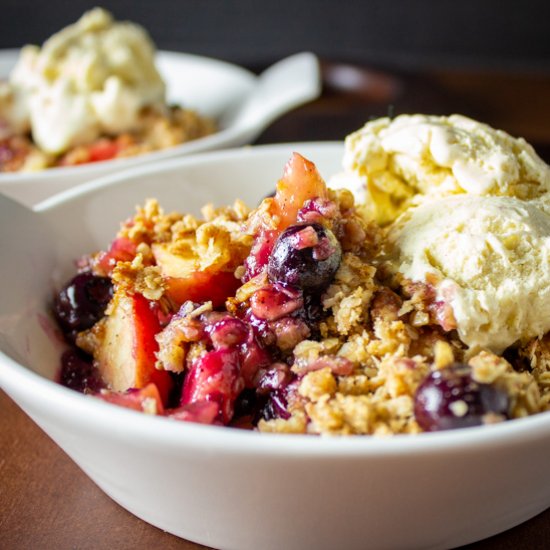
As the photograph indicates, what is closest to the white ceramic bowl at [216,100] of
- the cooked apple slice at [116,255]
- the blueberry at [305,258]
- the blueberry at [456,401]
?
the cooked apple slice at [116,255]

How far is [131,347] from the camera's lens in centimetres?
130

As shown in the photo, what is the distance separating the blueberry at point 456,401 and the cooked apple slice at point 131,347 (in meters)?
0.43

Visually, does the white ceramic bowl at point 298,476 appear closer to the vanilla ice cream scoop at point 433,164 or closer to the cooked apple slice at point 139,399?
the cooked apple slice at point 139,399

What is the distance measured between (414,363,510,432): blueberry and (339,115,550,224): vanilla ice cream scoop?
19.9 inches

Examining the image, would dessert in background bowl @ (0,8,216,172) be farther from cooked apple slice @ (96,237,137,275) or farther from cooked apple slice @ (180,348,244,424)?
cooked apple slice @ (180,348,244,424)

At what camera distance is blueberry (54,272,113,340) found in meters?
1.48

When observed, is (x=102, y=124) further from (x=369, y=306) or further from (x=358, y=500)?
(x=358, y=500)

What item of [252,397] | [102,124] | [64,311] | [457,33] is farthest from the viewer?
[457,33]

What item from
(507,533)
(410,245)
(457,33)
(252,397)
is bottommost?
(457,33)

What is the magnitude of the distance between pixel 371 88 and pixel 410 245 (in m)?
2.05

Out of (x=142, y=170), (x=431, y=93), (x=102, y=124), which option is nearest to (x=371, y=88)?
(x=431, y=93)

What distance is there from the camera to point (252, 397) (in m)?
1.19

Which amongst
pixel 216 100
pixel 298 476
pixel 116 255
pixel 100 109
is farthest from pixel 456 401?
pixel 216 100

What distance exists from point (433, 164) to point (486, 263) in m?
0.27
